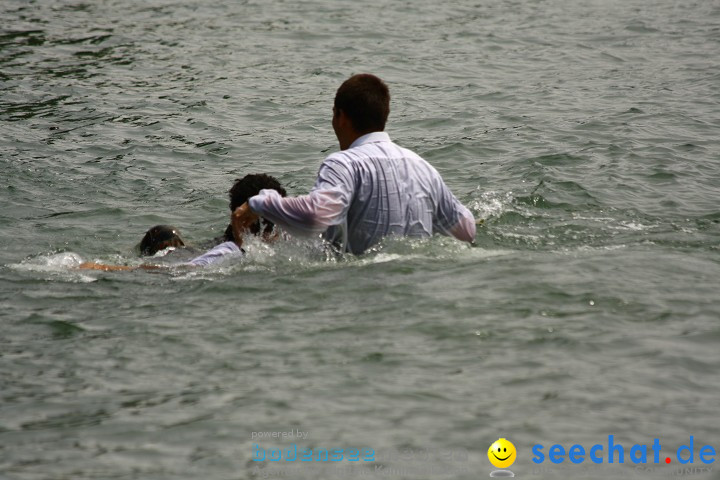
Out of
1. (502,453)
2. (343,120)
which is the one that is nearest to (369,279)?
(343,120)

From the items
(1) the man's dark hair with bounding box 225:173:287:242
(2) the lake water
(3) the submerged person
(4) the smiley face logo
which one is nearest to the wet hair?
(3) the submerged person

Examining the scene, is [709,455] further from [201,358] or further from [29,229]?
Answer: [29,229]

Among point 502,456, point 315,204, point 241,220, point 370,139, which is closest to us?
point 502,456

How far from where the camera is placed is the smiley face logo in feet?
16.4

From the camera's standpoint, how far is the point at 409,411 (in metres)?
5.45

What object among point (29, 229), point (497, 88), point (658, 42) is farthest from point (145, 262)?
point (658, 42)

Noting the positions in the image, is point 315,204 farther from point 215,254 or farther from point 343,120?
point 215,254

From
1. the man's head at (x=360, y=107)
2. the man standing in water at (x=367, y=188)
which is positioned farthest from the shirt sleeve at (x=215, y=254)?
the man's head at (x=360, y=107)

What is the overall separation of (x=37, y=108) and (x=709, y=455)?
11.2 metres

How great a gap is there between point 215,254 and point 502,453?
3.27 metres

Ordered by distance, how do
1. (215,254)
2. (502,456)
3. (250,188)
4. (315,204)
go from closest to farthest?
(502,456) < (315,204) < (215,254) < (250,188)

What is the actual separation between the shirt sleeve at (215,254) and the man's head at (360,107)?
3.57 feet

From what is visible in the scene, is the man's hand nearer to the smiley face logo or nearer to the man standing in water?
the man standing in water

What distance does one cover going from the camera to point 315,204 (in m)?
6.95
